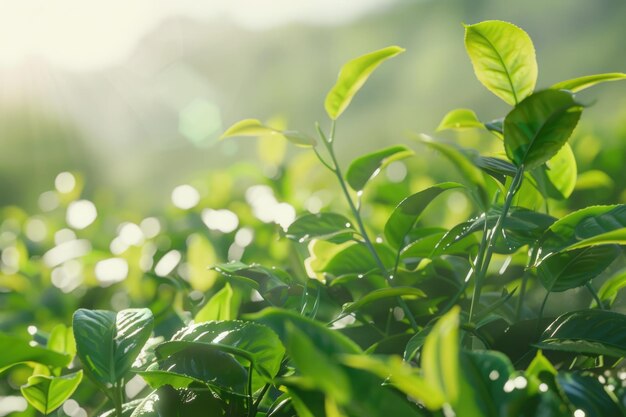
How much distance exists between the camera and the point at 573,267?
0.62 metres

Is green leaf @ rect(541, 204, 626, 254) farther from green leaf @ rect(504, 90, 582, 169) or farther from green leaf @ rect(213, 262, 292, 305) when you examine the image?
green leaf @ rect(213, 262, 292, 305)

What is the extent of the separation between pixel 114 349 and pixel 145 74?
1395 centimetres

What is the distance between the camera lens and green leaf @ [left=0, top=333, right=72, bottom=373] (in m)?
0.63

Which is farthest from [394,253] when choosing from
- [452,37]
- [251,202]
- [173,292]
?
[452,37]

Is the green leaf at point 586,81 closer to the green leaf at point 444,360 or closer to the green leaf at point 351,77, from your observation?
the green leaf at point 351,77

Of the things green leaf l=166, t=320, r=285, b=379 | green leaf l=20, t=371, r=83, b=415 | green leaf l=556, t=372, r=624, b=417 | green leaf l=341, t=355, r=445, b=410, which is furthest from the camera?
green leaf l=20, t=371, r=83, b=415

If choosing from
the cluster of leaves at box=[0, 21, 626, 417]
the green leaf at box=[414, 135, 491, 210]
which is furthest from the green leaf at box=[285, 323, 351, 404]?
the green leaf at box=[414, 135, 491, 210]

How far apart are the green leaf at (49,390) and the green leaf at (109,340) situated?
0.06 metres

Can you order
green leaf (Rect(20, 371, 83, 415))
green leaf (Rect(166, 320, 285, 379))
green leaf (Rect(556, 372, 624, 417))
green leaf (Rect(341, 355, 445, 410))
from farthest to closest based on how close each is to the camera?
1. green leaf (Rect(20, 371, 83, 415))
2. green leaf (Rect(166, 320, 285, 379))
3. green leaf (Rect(556, 372, 624, 417))
4. green leaf (Rect(341, 355, 445, 410))

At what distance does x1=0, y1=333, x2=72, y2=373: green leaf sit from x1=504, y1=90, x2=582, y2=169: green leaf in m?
0.48

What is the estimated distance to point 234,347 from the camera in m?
0.54

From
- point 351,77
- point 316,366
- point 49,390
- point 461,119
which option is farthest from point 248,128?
point 316,366

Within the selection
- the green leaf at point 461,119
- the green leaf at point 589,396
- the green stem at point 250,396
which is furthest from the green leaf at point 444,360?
the green leaf at point 461,119

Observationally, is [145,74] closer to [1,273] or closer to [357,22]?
[357,22]
